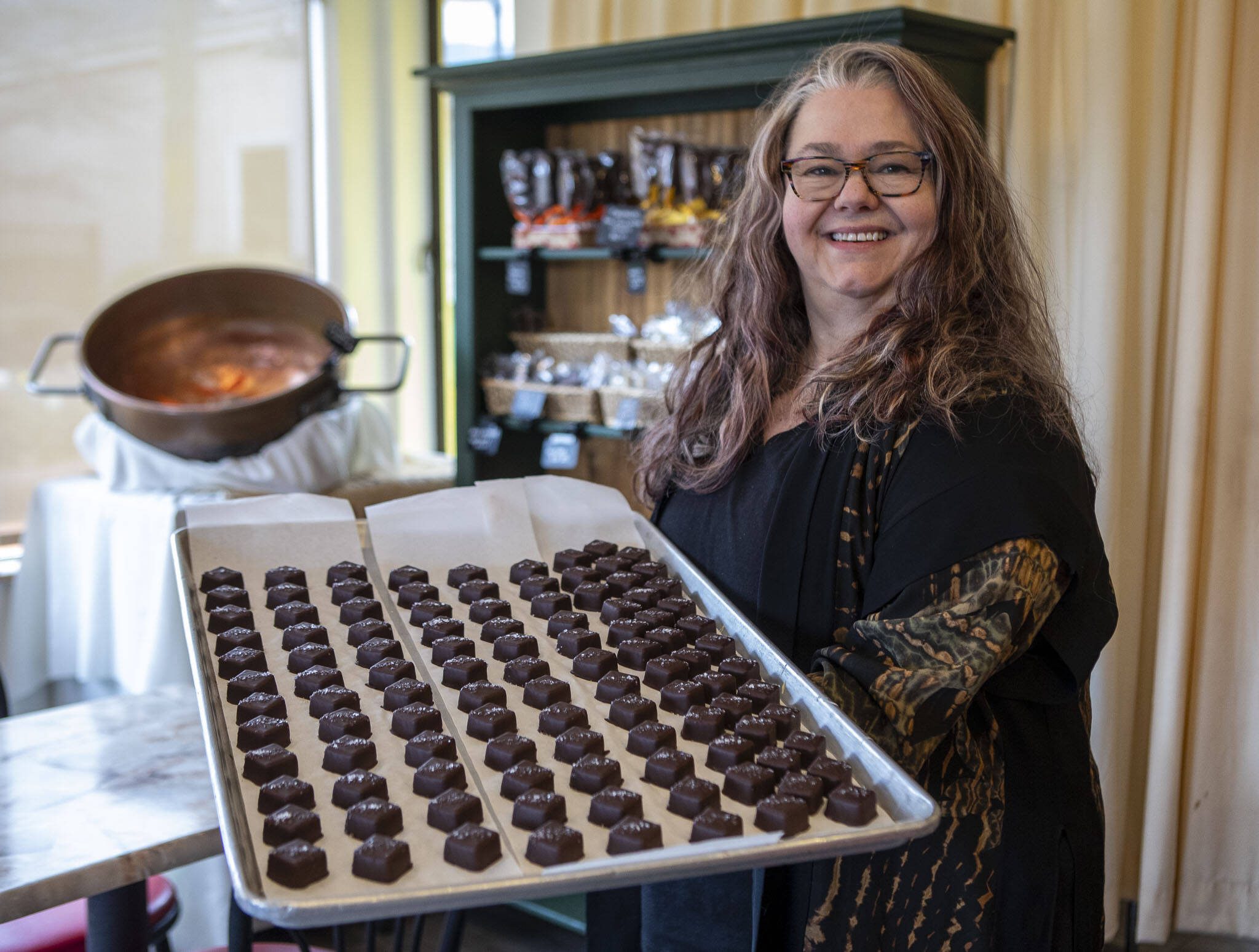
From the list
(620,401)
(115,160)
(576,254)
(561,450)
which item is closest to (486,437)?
(561,450)

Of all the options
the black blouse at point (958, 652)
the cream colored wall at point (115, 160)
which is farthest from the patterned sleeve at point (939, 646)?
the cream colored wall at point (115, 160)

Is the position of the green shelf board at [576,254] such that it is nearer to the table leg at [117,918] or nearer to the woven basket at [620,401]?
the woven basket at [620,401]

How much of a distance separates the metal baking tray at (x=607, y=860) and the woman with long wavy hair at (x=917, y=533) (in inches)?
3.2

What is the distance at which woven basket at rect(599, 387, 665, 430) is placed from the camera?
8.92 feet

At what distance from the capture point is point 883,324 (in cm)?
139

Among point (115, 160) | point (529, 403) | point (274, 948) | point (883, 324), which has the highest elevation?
point (115, 160)

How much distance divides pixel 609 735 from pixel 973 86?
1802mm

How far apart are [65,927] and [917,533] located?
4.53ft

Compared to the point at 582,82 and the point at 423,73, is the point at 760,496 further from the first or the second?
the point at 423,73

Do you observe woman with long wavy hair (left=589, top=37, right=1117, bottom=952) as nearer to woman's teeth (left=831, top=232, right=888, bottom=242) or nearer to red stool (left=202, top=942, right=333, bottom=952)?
woman's teeth (left=831, top=232, right=888, bottom=242)

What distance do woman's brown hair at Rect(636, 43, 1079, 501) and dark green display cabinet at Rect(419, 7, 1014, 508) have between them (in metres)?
0.98

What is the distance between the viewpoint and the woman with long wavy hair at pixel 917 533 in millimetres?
1132

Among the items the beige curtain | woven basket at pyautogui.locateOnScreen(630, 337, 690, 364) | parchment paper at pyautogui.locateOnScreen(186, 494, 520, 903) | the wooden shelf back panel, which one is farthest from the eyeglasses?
the wooden shelf back panel

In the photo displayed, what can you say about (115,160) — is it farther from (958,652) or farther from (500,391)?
(958,652)
